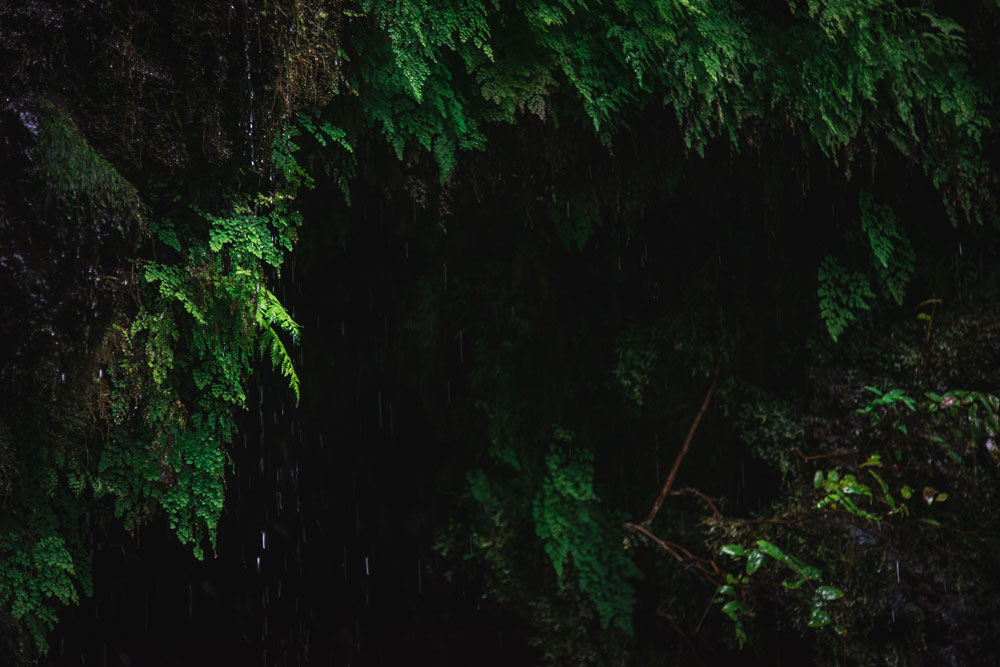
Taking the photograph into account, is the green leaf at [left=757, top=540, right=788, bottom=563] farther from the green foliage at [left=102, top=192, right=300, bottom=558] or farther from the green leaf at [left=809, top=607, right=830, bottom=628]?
the green foliage at [left=102, top=192, right=300, bottom=558]

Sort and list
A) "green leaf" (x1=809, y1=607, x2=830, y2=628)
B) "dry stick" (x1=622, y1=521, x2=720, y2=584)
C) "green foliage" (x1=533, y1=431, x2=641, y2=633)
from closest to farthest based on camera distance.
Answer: "green leaf" (x1=809, y1=607, x2=830, y2=628) < "dry stick" (x1=622, y1=521, x2=720, y2=584) < "green foliage" (x1=533, y1=431, x2=641, y2=633)

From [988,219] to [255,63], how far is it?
3865 millimetres

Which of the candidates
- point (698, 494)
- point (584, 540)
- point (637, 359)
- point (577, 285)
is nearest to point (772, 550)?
point (698, 494)

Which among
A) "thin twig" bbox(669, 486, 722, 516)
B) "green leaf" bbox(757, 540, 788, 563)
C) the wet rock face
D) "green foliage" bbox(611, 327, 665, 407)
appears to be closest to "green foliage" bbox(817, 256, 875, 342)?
"green foliage" bbox(611, 327, 665, 407)

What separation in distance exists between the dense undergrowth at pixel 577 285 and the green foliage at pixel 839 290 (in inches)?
1.6

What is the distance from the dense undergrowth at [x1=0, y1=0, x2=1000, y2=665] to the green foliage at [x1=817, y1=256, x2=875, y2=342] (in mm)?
41

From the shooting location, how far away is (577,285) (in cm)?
500

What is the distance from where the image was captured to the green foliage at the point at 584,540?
182 inches

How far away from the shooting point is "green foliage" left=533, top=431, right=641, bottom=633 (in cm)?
463

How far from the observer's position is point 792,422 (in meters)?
4.57

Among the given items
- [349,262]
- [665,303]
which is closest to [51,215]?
[349,262]

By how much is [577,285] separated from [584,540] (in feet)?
4.90

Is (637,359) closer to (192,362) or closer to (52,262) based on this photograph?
(192,362)

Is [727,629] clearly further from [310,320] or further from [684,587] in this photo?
[310,320]
